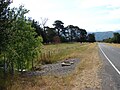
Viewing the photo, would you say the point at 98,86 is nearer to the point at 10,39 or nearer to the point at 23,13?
the point at 10,39

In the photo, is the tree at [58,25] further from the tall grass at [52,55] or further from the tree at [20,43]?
the tree at [20,43]

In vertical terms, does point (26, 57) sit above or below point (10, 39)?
below

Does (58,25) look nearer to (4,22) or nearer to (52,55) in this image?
(52,55)

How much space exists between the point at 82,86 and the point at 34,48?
1083 cm

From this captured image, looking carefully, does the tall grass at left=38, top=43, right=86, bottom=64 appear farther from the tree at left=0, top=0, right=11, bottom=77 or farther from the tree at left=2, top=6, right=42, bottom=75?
the tree at left=0, top=0, right=11, bottom=77

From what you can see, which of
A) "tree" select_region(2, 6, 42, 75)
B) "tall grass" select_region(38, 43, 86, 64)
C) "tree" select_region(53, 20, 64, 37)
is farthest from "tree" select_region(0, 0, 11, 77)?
"tree" select_region(53, 20, 64, 37)

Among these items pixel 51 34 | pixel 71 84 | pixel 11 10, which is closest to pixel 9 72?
pixel 11 10

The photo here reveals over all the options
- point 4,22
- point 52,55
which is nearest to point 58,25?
point 52,55

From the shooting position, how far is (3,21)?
52.3 feet

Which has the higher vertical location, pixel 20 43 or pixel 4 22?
pixel 4 22

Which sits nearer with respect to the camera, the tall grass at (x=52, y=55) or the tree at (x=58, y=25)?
the tall grass at (x=52, y=55)

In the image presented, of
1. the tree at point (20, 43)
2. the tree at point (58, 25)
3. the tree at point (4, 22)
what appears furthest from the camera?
the tree at point (58, 25)

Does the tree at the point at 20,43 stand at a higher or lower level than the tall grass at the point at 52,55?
higher

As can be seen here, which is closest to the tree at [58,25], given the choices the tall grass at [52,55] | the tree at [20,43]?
the tall grass at [52,55]
